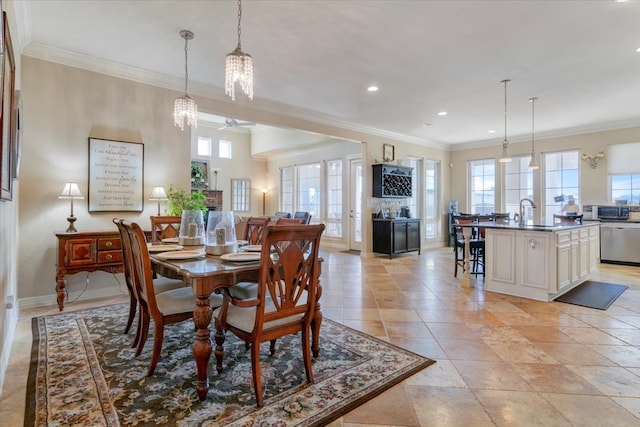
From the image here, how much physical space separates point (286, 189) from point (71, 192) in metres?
6.94

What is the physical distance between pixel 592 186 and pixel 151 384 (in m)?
8.37

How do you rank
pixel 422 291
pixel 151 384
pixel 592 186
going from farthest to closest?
pixel 592 186 < pixel 422 291 < pixel 151 384

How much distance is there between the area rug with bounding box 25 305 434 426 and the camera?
5.65ft

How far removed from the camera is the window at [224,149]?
963cm

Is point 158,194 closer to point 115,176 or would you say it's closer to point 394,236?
point 115,176

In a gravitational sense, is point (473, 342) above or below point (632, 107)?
below

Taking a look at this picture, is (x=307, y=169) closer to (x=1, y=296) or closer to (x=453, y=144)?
(x=453, y=144)

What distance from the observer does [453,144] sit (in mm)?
9000

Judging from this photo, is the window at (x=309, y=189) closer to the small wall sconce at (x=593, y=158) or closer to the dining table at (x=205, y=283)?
the small wall sconce at (x=593, y=158)

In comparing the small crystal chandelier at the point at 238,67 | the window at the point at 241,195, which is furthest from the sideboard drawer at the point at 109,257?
the window at the point at 241,195

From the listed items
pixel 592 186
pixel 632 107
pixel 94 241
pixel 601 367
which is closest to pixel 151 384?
pixel 94 241

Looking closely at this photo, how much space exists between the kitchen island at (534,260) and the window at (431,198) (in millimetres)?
4140

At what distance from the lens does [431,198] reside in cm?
895

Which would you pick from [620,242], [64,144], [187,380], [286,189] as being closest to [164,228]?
[64,144]
